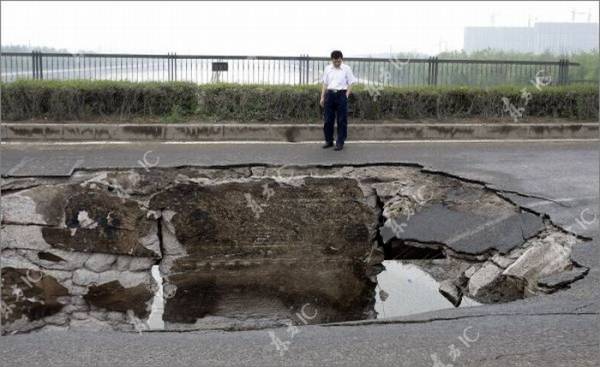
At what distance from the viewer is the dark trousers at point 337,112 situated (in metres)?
10.6

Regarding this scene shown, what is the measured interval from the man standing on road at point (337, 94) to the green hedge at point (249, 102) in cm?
191

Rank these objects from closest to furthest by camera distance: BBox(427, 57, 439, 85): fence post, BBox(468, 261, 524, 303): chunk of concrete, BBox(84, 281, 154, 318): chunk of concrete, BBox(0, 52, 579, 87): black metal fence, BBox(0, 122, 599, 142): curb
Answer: BBox(468, 261, 524, 303): chunk of concrete < BBox(84, 281, 154, 318): chunk of concrete < BBox(0, 122, 599, 142): curb < BBox(0, 52, 579, 87): black metal fence < BBox(427, 57, 439, 85): fence post

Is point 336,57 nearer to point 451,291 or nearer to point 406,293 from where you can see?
point 406,293

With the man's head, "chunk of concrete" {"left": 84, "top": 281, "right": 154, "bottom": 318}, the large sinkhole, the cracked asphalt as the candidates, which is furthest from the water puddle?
the man's head

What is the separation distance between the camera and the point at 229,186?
873cm

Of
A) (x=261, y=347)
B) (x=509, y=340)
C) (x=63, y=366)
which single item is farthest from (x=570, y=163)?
(x=63, y=366)

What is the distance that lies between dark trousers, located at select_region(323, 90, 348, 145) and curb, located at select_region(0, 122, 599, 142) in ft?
3.34

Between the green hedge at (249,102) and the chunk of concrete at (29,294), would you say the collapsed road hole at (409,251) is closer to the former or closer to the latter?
the chunk of concrete at (29,294)

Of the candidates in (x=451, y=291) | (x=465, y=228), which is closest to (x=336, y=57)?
(x=465, y=228)

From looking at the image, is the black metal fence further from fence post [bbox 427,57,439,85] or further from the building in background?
the building in background

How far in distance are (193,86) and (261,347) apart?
938 centimetres

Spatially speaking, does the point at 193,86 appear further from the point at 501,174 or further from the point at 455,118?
the point at 501,174

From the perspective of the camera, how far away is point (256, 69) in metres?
14.7

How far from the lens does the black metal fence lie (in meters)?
14.1
